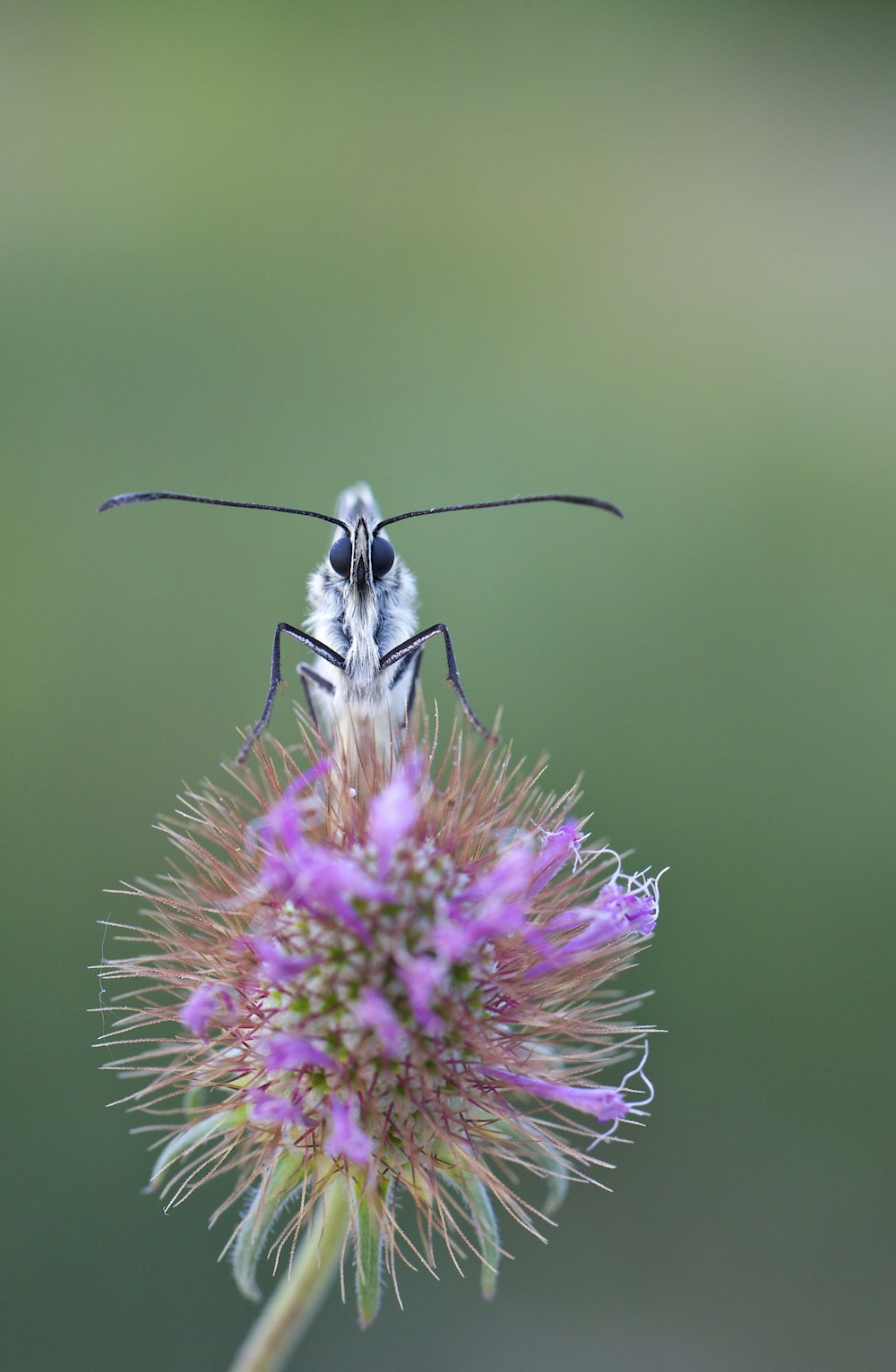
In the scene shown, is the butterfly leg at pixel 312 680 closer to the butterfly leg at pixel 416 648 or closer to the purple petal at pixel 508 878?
the butterfly leg at pixel 416 648

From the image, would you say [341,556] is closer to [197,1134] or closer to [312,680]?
[312,680]

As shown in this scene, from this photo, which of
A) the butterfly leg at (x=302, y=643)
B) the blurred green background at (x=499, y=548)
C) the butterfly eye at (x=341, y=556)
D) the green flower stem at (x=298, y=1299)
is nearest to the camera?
the green flower stem at (x=298, y=1299)

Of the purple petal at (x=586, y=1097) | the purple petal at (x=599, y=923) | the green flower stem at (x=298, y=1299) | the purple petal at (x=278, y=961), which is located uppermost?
the purple petal at (x=599, y=923)

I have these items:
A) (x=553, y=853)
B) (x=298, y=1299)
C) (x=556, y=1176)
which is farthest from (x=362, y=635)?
(x=298, y=1299)

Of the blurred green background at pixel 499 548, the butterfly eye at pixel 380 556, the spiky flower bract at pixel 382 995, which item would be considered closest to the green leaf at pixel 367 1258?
the spiky flower bract at pixel 382 995

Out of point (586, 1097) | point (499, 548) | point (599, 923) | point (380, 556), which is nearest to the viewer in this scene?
point (586, 1097)

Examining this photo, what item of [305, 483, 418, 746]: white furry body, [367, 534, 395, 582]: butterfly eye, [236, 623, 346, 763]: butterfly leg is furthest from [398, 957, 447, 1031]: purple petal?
[367, 534, 395, 582]: butterfly eye

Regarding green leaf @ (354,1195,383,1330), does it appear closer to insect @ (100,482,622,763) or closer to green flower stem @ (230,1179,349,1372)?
green flower stem @ (230,1179,349,1372)
